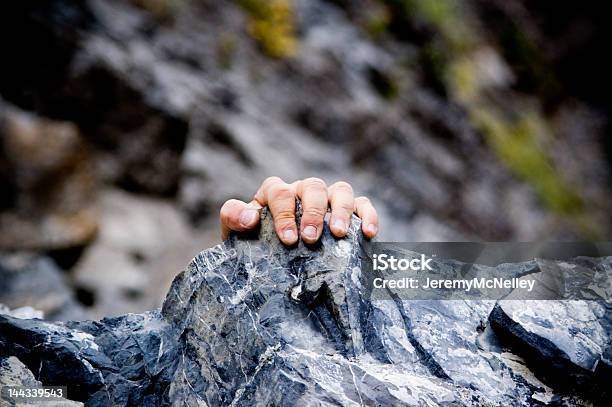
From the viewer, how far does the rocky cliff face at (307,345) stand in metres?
2.50

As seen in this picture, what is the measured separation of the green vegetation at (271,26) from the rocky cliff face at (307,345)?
1044cm

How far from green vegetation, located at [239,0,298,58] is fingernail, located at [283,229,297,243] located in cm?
1051

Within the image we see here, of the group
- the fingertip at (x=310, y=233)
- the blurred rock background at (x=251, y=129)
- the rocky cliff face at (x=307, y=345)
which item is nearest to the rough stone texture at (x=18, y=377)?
the rocky cliff face at (x=307, y=345)

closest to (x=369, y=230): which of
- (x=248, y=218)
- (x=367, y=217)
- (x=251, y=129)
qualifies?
(x=367, y=217)

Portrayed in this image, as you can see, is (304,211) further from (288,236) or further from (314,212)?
(288,236)

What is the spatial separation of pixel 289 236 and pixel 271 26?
11.0m

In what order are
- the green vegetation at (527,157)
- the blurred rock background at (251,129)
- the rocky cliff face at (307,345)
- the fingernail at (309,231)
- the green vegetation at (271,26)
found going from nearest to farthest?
1. the rocky cliff face at (307,345)
2. the fingernail at (309,231)
3. the blurred rock background at (251,129)
4. the green vegetation at (271,26)
5. the green vegetation at (527,157)

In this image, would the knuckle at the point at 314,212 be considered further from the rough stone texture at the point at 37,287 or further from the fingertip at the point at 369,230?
the rough stone texture at the point at 37,287

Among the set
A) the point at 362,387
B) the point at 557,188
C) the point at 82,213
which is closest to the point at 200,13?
the point at 82,213

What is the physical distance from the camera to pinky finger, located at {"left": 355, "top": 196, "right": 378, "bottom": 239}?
291cm

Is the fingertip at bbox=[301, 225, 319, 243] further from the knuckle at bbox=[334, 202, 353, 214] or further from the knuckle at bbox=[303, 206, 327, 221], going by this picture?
the knuckle at bbox=[334, 202, 353, 214]

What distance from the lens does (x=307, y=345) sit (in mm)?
2555

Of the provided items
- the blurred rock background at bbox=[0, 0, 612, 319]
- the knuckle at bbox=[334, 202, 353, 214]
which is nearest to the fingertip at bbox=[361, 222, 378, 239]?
the knuckle at bbox=[334, 202, 353, 214]

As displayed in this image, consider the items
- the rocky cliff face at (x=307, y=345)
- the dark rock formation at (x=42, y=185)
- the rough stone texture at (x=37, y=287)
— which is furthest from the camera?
the dark rock formation at (x=42, y=185)
